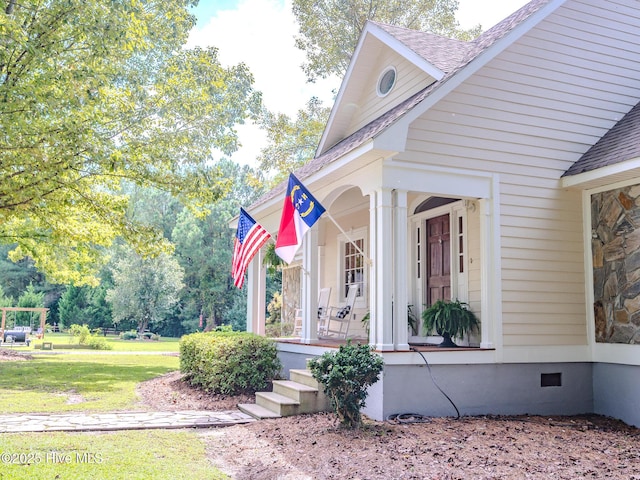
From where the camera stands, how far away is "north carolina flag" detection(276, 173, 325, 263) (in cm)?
739

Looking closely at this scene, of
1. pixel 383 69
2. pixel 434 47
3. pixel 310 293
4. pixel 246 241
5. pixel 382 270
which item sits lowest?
pixel 310 293

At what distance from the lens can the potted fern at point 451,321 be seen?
8.01m

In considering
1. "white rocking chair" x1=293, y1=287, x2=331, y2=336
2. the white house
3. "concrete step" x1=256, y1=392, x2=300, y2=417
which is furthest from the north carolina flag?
"white rocking chair" x1=293, y1=287, x2=331, y2=336

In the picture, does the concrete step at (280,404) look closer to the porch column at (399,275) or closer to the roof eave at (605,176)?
the porch column at (399,275)

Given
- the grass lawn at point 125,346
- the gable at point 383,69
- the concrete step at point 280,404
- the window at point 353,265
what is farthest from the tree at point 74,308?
the concrete step at point 280,404

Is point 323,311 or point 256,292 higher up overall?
point 256,292

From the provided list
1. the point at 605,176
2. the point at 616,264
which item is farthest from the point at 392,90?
the point at 616,264

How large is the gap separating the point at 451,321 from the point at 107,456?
468cm

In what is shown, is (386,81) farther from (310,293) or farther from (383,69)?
(310,293)

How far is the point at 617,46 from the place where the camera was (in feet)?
28.8

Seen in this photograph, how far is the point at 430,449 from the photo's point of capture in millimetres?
5402

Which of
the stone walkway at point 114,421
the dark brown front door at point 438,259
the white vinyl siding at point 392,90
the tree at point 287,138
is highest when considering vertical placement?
the tree at point 287,138

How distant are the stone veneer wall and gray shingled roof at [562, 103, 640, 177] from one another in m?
0.43

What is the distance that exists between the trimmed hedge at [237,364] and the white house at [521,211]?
0.54m
